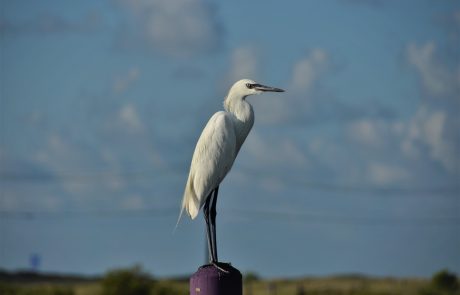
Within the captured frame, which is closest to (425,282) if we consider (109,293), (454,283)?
(454,283)

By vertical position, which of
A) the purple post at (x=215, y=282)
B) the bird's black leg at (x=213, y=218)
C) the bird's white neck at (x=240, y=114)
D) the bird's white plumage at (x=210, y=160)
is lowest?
the purple post at (x=215, y=282)

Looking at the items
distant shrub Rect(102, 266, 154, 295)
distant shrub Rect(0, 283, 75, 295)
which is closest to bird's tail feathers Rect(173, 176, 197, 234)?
distant shrub Rect(102, 266, 154, 295)

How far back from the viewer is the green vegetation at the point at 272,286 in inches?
1346

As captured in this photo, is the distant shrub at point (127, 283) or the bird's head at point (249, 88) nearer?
the bird's head at point (249, 88)

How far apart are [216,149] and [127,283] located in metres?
24.5

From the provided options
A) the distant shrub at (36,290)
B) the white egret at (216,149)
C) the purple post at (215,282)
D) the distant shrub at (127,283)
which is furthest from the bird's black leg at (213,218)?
the distant shrub at (36,290)

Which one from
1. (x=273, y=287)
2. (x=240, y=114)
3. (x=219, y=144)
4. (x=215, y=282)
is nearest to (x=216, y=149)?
(x=219, y=144)

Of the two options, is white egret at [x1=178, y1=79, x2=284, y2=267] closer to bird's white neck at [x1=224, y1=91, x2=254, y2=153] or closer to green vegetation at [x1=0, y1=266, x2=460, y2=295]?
bird's white neck at [x1=224, y1=91, x2=254, y2=153]

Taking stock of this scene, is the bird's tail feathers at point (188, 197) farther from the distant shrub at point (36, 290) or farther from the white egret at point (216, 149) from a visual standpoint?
the distant shrub at point (36, 290)

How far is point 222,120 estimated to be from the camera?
995cm

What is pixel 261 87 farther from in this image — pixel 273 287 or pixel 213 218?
pixel 273 287

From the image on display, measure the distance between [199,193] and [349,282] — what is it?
1394 inches

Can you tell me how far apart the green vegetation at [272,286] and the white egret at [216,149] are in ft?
78.8

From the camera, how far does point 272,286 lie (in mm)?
39000
